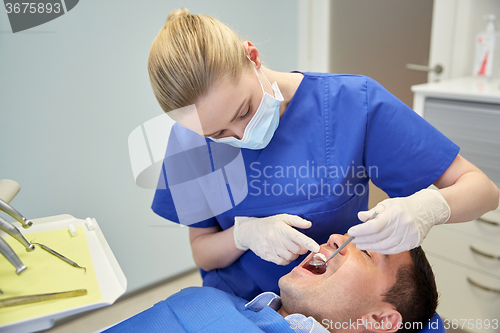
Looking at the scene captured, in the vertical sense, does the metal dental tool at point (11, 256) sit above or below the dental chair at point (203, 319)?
above

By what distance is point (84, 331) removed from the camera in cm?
158

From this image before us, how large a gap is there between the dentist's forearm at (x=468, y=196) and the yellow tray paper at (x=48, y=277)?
873 millimetres

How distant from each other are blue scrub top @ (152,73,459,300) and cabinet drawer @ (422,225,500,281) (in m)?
0.90

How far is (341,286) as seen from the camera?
3.47 ft

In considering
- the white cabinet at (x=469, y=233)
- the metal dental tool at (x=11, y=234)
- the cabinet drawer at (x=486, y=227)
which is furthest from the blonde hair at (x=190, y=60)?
the cabinet drawer at (x=486, y=227)

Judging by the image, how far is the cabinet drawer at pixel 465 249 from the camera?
1.71 meters

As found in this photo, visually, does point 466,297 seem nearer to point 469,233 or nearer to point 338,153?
point 469,233

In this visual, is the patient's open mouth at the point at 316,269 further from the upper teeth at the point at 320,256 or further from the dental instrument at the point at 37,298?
the dental instrument at the point at 37,298

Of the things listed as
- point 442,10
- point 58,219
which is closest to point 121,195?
point 58,219

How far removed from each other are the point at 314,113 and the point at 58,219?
0.80 meters

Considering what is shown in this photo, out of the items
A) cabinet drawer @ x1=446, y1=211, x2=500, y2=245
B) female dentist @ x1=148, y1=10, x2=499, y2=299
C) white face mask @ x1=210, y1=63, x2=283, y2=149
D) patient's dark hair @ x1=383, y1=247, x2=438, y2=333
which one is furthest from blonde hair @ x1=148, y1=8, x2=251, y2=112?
cabinet drawer @ x1=446, y1=211, x2=500, y2=245

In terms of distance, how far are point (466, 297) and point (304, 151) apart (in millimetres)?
1351

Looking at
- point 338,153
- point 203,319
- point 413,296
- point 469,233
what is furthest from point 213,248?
point 469,233

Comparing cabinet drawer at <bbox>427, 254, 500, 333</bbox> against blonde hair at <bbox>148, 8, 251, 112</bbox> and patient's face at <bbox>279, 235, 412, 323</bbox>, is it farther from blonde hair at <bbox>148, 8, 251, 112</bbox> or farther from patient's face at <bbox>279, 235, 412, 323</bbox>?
blonde hair at <bbox>148, 8, 251, 112</bbox>
